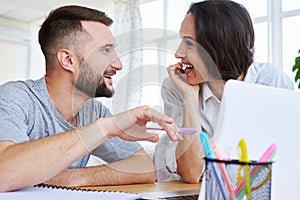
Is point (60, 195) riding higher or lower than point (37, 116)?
lower

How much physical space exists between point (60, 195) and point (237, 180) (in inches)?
16.2

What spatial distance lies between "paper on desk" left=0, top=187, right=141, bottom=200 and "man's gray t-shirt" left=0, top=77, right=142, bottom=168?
209mm

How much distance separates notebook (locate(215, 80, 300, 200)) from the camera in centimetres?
65

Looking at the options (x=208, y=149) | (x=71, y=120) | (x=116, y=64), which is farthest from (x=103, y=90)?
(x=208, y=149)

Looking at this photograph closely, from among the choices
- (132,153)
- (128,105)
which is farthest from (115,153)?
(128,105)

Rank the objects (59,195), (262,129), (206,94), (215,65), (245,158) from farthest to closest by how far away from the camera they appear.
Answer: (206,94) < (215,65) < (59,195) < (262,129) < (245,158)

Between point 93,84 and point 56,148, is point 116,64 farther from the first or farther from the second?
point 56,148

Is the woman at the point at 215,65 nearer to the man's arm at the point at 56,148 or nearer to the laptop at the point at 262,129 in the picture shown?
the man's arm at the point at 56,148

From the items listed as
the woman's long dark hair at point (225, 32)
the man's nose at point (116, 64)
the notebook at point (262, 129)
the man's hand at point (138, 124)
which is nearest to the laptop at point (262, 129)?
the notebook at point (262, 129)

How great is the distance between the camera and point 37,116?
1256 mm

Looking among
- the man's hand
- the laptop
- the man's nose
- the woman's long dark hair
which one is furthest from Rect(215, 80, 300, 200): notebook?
the woman's long dark hair

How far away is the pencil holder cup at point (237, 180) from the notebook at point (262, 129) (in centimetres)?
8

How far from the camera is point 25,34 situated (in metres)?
3.95

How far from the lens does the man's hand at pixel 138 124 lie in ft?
2.87
